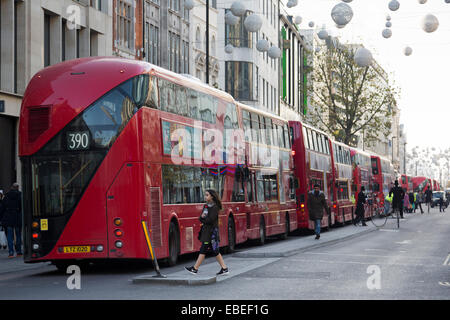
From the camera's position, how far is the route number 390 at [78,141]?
1809cm

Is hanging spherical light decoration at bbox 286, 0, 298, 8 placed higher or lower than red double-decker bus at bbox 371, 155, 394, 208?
higher

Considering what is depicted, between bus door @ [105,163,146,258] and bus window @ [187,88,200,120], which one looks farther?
bus window @ [187,88,200,120]

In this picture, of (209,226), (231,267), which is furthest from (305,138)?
(209,226)

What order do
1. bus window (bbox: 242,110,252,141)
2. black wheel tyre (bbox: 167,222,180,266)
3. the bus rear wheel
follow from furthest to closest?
the bus rear wheel
bus window (bbox: 242,110,252,141)
black wheel tyre (bbox: 167,222,180,266)

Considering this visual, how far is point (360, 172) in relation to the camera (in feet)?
178

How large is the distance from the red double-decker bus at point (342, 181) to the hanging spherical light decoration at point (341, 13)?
866 inches

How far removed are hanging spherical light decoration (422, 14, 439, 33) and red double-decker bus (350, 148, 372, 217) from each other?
98.3 feet

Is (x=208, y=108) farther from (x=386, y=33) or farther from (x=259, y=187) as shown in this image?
(x=386, y=33)

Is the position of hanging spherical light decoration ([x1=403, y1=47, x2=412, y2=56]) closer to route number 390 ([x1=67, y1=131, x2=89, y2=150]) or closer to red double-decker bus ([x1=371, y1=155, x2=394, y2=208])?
route number 390 ([x1=67, y1=131, x2=89, y2=150])

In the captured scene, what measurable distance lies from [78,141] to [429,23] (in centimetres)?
850

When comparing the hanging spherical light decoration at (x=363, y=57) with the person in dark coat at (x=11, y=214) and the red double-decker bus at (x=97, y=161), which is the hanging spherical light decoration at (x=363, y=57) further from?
the person in dark coat at (x=11, y=214)

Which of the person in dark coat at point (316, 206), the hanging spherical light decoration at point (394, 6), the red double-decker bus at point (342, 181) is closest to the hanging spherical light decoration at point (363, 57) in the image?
the hanging spherical light decoration at point (394, 6)

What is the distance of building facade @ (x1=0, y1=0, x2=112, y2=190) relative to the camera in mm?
30906

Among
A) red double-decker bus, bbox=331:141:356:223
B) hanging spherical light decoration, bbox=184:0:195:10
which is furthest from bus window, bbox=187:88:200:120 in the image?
red double-decker bus, bbox=331:141:356:223
